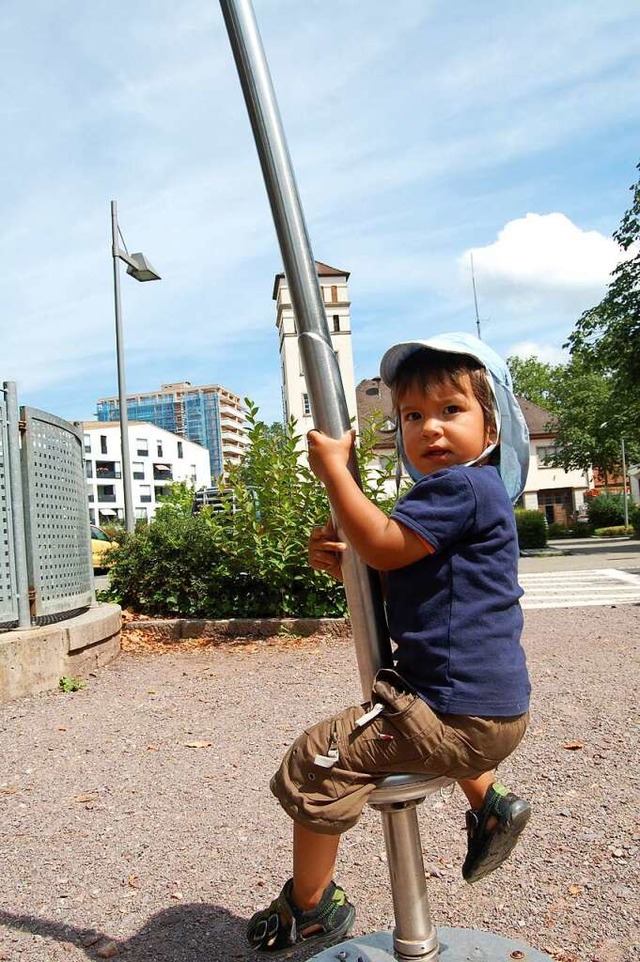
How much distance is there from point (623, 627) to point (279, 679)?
13.0 ft

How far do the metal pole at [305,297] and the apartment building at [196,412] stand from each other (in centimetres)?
15722

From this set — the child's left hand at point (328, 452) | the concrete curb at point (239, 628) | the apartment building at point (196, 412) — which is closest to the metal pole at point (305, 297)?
the child's left hand at point (328, 452)

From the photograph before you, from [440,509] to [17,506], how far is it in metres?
5.26

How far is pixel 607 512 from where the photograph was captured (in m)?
42.0

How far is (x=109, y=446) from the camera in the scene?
107688 mm

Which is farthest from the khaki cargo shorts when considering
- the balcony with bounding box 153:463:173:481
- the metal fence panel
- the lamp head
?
the balcony with bounding box 153:463:173:481

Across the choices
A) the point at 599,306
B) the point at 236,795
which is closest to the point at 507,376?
the point at 236,795

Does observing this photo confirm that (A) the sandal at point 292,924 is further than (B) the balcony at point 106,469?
No

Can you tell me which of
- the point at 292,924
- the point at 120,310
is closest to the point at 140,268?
the point at 120,310

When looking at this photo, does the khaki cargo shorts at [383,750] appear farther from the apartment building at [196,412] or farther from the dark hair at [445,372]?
the apartment building at [196,412]

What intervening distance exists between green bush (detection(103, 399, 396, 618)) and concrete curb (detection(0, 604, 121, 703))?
159 centimetres

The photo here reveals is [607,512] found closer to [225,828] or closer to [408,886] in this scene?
[225,828]

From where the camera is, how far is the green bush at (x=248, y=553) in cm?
813

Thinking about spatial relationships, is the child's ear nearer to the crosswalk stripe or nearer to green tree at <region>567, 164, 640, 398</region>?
the crosswalk stripe
